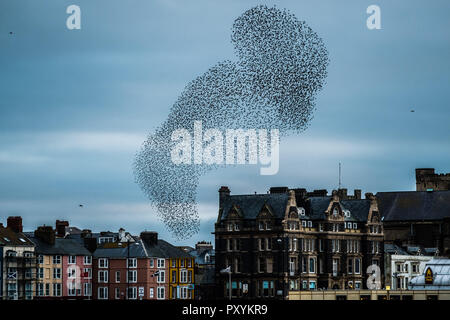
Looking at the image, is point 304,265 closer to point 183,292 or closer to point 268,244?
point 268,244

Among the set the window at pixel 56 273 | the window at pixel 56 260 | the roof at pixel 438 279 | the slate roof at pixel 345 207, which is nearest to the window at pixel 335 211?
the slate roof at pixel 345 207

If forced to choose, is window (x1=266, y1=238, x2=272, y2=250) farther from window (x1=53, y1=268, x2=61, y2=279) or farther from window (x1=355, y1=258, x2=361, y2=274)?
window (x1=53, y1=268, x2=61, y2=279)

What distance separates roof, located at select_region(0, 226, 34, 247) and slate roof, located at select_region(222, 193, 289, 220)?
28.2m

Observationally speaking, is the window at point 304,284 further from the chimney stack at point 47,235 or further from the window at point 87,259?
the chimney stack at point 47,235

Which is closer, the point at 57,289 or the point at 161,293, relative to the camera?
the point at 57,289

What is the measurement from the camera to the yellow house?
164875mm

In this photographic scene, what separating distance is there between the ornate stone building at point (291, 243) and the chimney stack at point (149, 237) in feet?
31.7

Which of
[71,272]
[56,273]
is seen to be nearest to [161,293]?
[71,272]

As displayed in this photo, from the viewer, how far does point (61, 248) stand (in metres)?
157

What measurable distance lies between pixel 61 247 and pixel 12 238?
1034cm

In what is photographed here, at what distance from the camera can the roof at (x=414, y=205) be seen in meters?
180

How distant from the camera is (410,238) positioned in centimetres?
18225

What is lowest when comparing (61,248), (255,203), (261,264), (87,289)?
(87,289)
